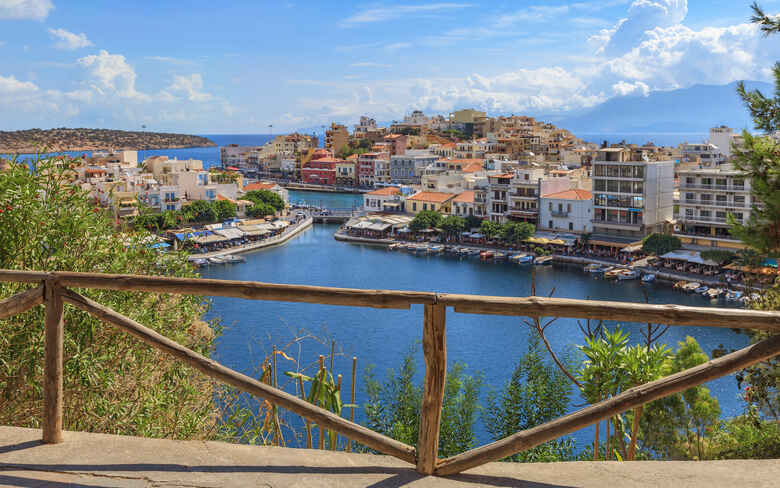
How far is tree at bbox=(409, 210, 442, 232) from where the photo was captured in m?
28.0

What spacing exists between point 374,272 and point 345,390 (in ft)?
44.6

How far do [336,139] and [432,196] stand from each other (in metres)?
27.6

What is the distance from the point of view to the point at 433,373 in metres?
1.15

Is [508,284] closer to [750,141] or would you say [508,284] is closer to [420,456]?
[750,141]

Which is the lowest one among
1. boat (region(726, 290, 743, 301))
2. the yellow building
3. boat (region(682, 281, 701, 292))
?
boat (region(726, 290, 743, 301))

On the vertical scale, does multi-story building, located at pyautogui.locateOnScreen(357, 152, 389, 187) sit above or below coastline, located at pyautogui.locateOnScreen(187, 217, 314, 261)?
above

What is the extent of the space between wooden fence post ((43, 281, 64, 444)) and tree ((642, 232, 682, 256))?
22.3 meters

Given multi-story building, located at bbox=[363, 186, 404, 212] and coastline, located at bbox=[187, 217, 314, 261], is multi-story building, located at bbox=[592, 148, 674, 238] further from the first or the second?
coastline, located at bbox=[187, 217, 314, 261]

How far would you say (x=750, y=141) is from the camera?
7.92 ft

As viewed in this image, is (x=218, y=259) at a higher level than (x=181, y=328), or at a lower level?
lower

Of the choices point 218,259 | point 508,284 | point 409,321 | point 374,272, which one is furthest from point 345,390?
point 218,259

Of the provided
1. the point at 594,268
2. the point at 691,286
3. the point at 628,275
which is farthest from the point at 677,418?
the point at 594,268

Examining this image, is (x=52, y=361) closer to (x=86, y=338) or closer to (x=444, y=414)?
(x=86, y=338)

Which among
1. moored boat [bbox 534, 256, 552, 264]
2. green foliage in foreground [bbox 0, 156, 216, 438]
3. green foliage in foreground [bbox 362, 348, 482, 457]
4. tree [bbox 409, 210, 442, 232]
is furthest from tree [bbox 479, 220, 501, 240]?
green foliage in foreground [bbox 0, 156, 216, 438]
